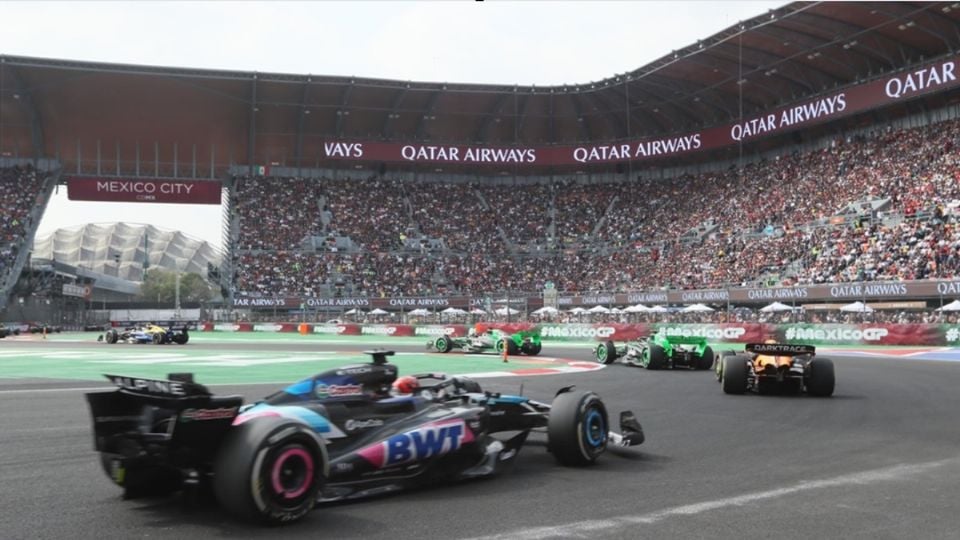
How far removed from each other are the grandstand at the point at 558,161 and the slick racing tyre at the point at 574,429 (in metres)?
33.4

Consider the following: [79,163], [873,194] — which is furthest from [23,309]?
[873,194]

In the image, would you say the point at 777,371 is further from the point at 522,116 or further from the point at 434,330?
the point at 522,116

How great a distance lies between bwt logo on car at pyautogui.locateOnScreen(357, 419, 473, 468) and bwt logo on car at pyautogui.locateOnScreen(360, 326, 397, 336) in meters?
40.1

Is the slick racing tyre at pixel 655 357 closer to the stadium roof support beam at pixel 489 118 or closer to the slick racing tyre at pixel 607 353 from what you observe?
the slick racing tyre at pixel 607 353

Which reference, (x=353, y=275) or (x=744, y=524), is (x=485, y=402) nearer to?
(x=744, y=524)

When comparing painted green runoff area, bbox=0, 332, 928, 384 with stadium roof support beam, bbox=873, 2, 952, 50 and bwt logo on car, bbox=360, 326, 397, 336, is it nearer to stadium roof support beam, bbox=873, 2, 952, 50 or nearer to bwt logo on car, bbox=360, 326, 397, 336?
bwt logo on car, bbox=360, 326, 397, 336

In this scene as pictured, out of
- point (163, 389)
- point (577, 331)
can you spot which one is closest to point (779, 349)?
point (163, 389)

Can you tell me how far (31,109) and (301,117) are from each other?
18808 millimetres

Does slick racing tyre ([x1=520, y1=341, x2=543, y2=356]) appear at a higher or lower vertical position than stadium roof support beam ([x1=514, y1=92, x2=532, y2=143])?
lower

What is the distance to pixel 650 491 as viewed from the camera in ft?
21.9

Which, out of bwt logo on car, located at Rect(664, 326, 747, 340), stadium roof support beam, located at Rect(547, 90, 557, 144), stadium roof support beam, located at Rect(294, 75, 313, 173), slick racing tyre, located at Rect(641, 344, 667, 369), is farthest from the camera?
stadium roof support beam, located at Rect(547, 90, 557, 144)

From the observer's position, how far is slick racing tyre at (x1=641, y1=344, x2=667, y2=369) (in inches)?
818

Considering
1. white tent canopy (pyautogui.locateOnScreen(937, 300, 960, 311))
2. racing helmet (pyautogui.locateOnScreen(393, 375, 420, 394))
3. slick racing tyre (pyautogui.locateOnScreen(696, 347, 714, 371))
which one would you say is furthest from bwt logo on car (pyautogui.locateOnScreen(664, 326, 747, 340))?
racing helmet (pyautogui.locateOnScreen(393, 375, 420, 394))

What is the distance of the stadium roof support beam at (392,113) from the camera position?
5931 centimetres
